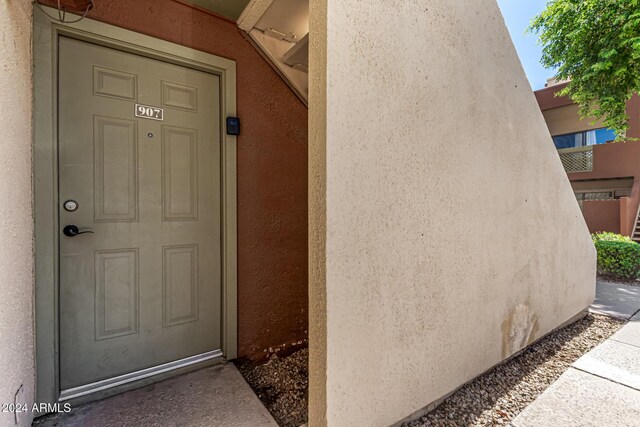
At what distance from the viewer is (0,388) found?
1.17 m

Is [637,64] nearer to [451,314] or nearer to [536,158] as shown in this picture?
[536,158]

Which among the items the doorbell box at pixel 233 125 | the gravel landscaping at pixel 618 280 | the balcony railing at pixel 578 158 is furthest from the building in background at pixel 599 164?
the doorbell box at pixel 233 125

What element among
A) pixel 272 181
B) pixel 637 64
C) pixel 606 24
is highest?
pixel 606 24

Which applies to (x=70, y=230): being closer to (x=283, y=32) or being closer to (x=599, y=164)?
(x=283, y=32)

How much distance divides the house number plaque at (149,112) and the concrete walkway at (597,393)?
10.2ft

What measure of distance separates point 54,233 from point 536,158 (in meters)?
3.62

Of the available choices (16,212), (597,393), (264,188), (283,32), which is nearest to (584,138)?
(597,393)

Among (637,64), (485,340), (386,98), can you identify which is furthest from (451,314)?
(637,64)

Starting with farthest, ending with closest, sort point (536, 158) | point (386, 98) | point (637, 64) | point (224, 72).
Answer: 1. point (637, 64)
2. point (536, 158)
3. point (224, 72)
4. point (386, 98)

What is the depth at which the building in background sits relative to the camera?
319 inches

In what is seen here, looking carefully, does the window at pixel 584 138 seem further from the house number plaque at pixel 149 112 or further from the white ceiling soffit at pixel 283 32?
the house number plaque at pixel 149 112

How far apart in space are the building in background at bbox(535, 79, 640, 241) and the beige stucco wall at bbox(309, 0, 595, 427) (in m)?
8.82

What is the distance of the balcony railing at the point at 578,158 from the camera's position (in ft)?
31.4

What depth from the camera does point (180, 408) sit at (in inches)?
67.1
